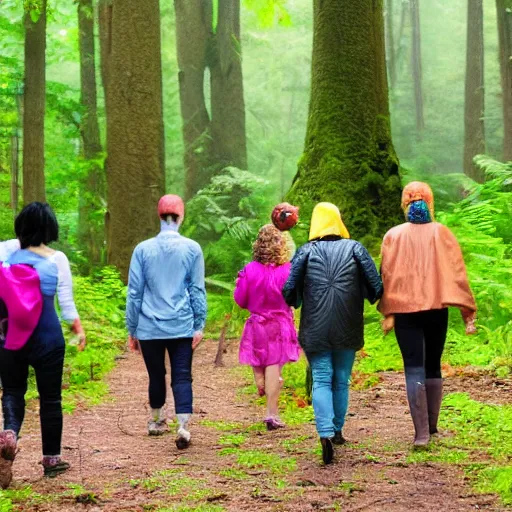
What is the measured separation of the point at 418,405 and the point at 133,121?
8.52 m

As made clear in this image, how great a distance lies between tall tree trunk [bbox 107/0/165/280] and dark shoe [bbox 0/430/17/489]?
8.38m

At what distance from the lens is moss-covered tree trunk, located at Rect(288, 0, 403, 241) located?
11766 millimetres

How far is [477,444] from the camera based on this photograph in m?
6.04

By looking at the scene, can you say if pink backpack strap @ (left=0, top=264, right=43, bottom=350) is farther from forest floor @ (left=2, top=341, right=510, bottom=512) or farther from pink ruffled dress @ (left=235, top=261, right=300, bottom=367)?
pink ruffled dress @ (left=235, top=261, right=300, bottom=367)

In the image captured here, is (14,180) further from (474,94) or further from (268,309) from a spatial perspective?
(268,309)

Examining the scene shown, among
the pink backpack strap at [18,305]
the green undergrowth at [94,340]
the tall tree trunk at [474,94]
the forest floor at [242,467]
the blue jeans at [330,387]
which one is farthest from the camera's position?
the tall tree trunk at [474,94]

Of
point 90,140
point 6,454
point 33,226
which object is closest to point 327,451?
point 6,454

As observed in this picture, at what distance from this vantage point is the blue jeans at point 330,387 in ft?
19.7

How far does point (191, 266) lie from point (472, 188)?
8.57 metres

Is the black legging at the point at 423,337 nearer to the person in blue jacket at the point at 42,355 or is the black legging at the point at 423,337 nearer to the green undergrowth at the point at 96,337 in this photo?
the person in blue jacket at the point at 42,355

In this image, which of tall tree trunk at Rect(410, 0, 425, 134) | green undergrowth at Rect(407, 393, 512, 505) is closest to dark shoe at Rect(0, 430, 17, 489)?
green undergrowth at Rect(407, 393, 512, 505)

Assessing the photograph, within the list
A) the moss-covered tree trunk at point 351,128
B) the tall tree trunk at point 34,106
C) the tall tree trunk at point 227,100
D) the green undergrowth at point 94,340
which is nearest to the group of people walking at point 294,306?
the green undergrowth at point 94,340

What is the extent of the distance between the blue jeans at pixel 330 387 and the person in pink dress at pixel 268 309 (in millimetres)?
1260

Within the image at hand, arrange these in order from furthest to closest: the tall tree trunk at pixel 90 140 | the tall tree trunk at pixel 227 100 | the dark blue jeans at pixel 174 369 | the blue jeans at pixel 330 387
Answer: the tall tree trunk at pixel 227 100 → the tall tree trunk at pixel 90 140 → the dark blue jeans at pixel 174 369 → the blue jeans at pixel 330 387
